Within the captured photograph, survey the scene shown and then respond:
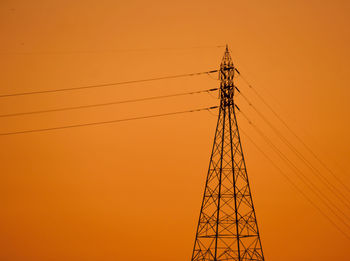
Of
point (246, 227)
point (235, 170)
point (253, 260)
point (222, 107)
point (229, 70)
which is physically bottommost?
point (253, 260)

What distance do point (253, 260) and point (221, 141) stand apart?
22.1ft

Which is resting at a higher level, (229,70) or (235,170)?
(229,70)

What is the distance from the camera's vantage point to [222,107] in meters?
27.1

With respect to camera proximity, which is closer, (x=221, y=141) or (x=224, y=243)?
(x=221, y=141)

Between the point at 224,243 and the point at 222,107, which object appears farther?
the point at 224,243

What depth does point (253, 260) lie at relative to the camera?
25469 millimetres

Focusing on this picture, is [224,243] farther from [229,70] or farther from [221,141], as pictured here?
[229,70]

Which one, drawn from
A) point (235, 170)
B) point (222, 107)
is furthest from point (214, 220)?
point (222, 107)

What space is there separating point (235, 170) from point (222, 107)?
3.69 meters

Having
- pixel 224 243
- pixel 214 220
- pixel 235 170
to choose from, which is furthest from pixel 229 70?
pixel 224 243

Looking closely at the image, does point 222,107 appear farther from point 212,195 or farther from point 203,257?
point 203,257

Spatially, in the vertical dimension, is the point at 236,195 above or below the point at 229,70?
below

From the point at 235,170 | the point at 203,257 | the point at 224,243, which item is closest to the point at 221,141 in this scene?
the point at 235,170

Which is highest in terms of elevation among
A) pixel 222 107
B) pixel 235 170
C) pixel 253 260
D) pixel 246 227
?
pixel 222 107
